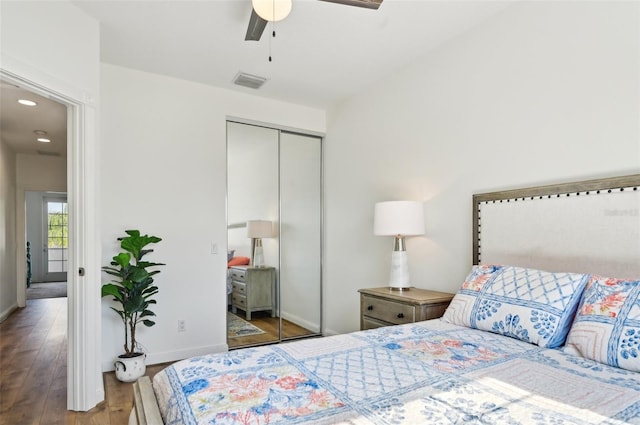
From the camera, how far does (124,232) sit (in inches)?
133

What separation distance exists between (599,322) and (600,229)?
658 millimetres

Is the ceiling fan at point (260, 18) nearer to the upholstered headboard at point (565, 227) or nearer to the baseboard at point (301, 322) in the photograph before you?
the upholstered headboard at point (565, 227)

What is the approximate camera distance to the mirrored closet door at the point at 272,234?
3980 millimetres

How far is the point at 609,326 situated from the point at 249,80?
3.32 metres

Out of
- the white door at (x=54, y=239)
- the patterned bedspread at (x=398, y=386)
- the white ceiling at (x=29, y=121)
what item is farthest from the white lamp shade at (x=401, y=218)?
the white door at (x=54, y=239)

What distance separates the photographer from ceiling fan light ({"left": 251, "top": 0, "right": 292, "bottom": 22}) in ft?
6.63

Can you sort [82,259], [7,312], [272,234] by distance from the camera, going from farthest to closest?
[7,312] < [272,234] < [82,259]

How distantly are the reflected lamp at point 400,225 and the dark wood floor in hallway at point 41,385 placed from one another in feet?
6.88

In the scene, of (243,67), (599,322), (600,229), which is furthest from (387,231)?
(243,67)

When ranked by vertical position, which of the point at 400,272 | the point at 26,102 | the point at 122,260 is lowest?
the point at 400,272

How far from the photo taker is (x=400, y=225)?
2.90 metres

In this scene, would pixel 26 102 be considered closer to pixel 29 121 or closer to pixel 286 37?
pixel 29 121

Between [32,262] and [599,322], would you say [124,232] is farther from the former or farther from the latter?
[32,262]

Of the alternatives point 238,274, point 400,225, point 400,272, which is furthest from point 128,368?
point 400,225
